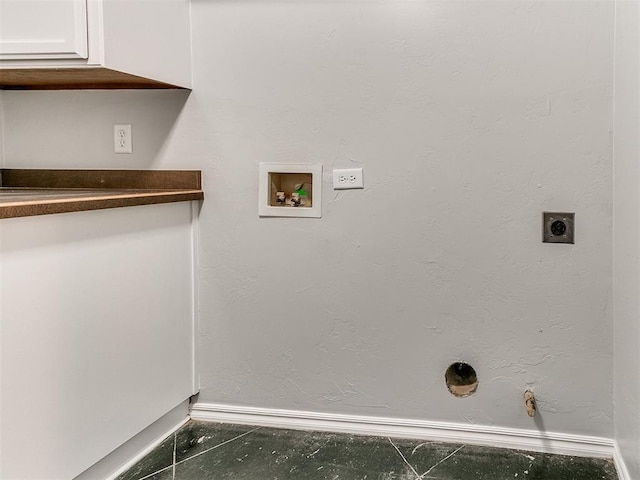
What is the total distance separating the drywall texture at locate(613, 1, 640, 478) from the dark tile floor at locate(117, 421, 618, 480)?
243 millimetres

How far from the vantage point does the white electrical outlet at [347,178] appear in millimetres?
1896

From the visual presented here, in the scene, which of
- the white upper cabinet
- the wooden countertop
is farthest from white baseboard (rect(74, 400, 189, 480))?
the white upper cabinet

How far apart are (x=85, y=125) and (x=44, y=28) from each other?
56cm

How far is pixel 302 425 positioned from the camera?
1.98 m

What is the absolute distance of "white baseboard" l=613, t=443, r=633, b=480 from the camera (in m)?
1.57

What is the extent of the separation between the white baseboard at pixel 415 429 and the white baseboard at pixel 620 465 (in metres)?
0.03

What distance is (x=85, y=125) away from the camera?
208cm

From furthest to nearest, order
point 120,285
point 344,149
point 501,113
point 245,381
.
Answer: point 245,381 < point 344,149 < point 501,113 < point 120,285

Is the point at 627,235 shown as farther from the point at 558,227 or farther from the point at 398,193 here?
the point at 398,193

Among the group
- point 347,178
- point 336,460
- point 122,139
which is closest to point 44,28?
point 122,139

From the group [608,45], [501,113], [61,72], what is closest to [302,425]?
[501,113]

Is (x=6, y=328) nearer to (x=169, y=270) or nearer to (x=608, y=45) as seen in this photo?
(x=169, y=270)

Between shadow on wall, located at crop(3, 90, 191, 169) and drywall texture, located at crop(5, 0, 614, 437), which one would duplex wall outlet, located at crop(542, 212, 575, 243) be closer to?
drywall texture, located at crop(5, 0, 614, 437)

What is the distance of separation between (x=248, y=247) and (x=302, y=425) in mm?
675
